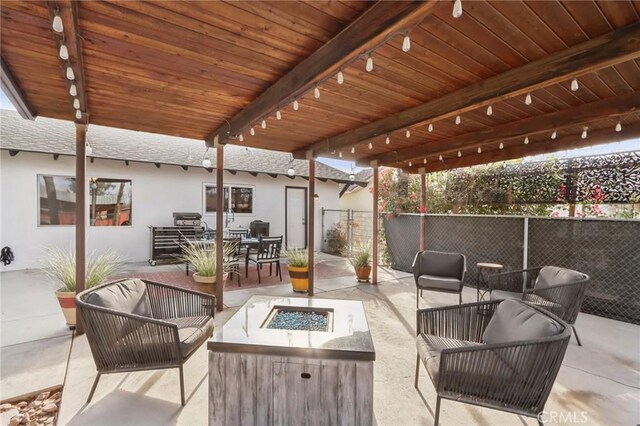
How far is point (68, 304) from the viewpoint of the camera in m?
3.63

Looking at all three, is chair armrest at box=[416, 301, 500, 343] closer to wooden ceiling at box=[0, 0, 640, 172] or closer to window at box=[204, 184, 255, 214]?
wooden ceiling at box=[0, 0, 640, 172]

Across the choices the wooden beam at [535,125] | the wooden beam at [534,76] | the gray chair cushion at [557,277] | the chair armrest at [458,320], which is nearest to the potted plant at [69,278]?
the chair armrest at [458,320]

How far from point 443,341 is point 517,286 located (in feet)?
12.4

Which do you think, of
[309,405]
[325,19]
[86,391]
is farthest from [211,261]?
[325,19]

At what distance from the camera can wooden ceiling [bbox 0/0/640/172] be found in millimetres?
1882

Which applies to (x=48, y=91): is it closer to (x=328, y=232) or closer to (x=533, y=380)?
(x=533, y=380)

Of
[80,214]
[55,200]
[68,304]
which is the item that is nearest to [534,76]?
[80,214]

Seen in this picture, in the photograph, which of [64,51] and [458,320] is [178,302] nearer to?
[64,51]

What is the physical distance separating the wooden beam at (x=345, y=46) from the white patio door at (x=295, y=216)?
727cm

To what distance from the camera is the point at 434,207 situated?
7.29m

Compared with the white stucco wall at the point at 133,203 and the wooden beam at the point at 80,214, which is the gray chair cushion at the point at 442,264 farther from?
the white stucco wall at the point at 133,203

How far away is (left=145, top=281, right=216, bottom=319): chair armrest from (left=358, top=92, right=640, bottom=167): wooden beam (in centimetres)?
431

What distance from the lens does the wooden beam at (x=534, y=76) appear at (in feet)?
6.84

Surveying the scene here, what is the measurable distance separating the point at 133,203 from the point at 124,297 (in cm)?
631
